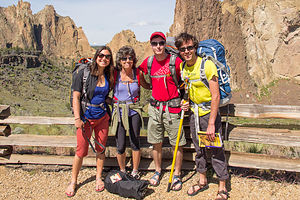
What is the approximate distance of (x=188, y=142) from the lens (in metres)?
4.43

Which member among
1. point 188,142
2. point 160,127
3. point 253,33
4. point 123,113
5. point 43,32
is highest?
point 43,32

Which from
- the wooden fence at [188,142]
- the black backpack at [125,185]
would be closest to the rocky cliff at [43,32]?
the wooden fence at [188,142]

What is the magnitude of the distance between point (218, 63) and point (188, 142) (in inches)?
68.7

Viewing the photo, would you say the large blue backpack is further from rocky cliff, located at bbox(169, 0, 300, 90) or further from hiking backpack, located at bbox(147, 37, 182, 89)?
rocky cliff, located at bbox(169, 0, 300, 90)

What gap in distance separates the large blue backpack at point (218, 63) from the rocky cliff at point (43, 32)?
8381cm

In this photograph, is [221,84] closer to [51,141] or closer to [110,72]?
[110,72]

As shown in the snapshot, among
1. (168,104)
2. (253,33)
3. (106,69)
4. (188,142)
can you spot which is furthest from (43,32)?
(168,104)

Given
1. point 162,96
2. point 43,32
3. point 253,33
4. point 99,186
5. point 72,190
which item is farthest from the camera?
point 43,32

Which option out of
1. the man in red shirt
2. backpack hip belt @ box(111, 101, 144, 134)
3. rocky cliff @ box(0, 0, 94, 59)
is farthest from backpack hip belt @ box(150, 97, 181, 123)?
rocky cliff @ box(0, 0, 94, 59)

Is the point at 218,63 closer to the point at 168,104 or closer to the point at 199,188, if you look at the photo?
the point at 168,104

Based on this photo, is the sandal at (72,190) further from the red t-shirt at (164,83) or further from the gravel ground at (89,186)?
the red t-shirt at (164,83)

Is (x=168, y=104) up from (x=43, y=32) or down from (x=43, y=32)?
down

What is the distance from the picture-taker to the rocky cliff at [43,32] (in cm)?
8350

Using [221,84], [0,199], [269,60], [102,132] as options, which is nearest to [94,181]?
[102,132]
